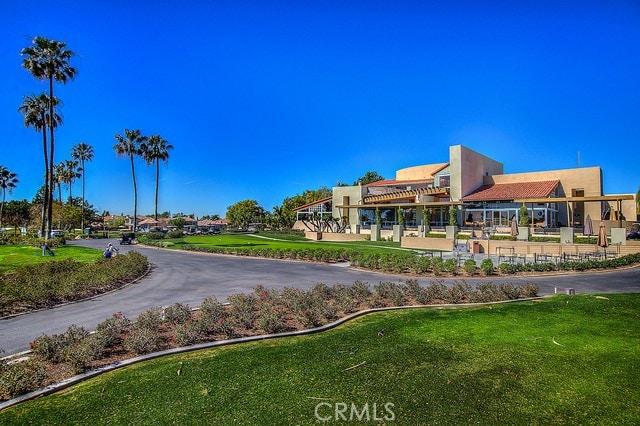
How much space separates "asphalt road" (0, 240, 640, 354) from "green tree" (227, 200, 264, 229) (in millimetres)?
51373

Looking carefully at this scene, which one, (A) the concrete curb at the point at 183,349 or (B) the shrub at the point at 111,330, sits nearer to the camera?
(A) the concrete curb at the point at 183,349

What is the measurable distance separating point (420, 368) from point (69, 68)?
41.1m

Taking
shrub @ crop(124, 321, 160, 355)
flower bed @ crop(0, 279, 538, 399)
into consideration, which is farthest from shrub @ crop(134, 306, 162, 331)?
shrub @ crop(124, 321, 160, 355)

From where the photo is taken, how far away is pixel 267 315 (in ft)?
29.4

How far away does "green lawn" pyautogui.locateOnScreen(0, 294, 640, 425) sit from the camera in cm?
486

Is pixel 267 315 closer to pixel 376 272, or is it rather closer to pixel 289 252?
pixel 376 272

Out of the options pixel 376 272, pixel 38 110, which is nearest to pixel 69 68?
pixel 38 110

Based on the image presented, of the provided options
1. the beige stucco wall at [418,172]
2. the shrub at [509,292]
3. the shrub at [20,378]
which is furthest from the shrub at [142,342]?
the beige stucco wall at [418,172]

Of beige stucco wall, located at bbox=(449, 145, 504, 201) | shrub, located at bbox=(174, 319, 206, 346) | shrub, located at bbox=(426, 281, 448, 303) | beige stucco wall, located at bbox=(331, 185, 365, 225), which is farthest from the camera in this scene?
beige stucco wall, located at bbox=(331, 185, 365, 225)

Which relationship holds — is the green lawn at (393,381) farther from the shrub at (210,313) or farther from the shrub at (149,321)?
the shrub at (149,321)

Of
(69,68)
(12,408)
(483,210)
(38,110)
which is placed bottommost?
(12,408)

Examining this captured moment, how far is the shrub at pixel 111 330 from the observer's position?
25.1 ft

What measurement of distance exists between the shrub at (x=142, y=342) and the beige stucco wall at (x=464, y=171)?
4075 centimetres

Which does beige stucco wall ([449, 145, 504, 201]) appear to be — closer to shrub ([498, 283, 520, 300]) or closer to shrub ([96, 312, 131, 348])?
shrub ([498, 283, 520, 300])
